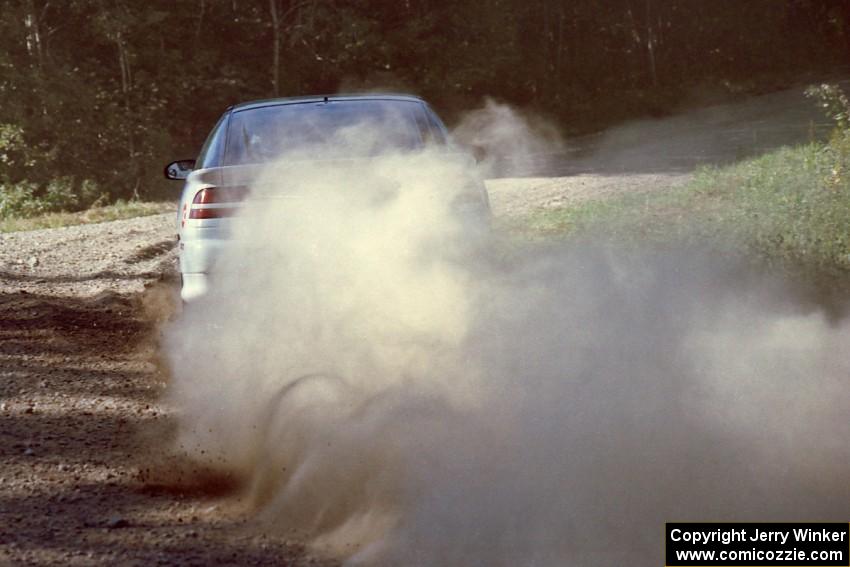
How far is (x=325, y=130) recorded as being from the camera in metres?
7.29

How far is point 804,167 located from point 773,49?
95.3 feet

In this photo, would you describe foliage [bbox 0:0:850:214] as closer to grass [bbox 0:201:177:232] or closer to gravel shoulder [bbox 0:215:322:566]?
grass [bbox 0:201:177:232]

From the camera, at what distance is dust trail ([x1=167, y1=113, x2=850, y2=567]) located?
4246 mm

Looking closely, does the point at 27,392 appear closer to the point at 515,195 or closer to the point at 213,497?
the point at 213,497

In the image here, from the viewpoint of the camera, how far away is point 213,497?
474cm

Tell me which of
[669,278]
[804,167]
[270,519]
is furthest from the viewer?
[804,167]

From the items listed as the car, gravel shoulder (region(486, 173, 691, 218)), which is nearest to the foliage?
gravel shoulder (region(486, 173, 691, 218))

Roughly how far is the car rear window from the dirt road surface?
5.38 ft

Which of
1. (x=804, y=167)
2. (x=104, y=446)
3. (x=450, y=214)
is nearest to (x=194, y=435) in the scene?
(x=104, y=446)

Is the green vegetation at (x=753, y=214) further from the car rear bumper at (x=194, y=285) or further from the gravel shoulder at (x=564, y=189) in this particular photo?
the car rear bumper at (x=194, y=285)

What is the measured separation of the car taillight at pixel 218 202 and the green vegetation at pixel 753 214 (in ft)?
15.2

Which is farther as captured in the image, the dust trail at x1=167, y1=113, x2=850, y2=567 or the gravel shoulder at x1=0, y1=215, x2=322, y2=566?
the dust trail at x1=167, y1=113, x2=850, y2=567

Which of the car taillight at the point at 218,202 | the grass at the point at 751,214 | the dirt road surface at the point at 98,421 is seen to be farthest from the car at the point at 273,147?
the grass at the point at 751,214

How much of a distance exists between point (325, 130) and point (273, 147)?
1.20 ft
